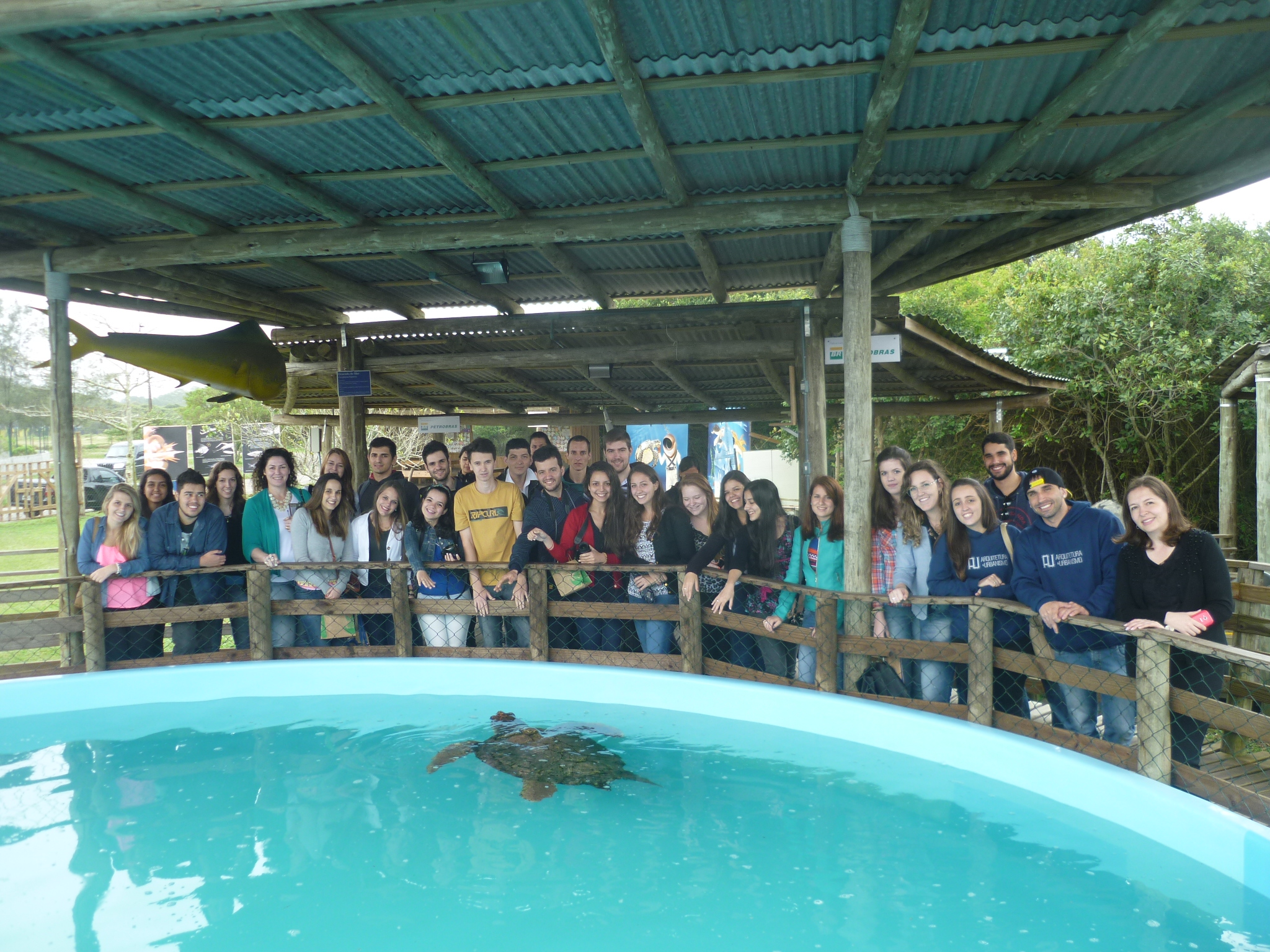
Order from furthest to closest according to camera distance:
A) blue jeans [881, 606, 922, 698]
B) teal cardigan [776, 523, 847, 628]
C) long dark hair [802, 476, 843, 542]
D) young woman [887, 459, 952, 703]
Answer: teal cardigan [776, 523, 847, 628] → long dark hair [802, 476, 843, 542] → blue jeans [881, 606, 922, 698] → young woman [887, 459, 952, 703]

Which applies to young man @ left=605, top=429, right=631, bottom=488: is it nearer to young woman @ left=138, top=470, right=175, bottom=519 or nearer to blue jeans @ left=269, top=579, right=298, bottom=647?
blue jeans @ left=269, top=579, right=298, bottom=647

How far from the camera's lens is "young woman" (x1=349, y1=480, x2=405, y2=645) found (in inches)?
219

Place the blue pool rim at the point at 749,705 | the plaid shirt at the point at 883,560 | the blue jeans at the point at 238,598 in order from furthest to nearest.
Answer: the blue jeans at the point at 238,598 → the plaid shirt at the point at 883,560 → the blue pool rim at the point at 749,705

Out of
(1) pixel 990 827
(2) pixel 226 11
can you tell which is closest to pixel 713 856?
(1) pixel 990 827

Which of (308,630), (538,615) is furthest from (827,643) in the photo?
(308,630)

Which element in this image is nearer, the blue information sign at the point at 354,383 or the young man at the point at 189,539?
the young man at the point at 189,539

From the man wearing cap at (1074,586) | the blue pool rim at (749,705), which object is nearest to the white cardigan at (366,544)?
the blue pool rim at (749,705)

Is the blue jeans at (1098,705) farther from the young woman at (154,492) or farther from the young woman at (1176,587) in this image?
the young woman at (154,492)

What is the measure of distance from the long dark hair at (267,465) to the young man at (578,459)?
2.03 metres

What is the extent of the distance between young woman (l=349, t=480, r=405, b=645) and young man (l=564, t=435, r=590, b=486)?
1.43m

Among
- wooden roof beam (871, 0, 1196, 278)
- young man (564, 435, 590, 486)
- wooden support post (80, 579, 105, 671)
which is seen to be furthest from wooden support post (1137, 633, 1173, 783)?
wooden support post (80, 579, 105, 671)

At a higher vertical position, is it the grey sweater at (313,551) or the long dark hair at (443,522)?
the long dark hair at (443,522)

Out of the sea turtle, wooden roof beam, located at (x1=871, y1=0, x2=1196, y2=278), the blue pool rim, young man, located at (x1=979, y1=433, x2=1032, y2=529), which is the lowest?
the sea turtle

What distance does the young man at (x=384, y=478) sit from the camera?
566cm
